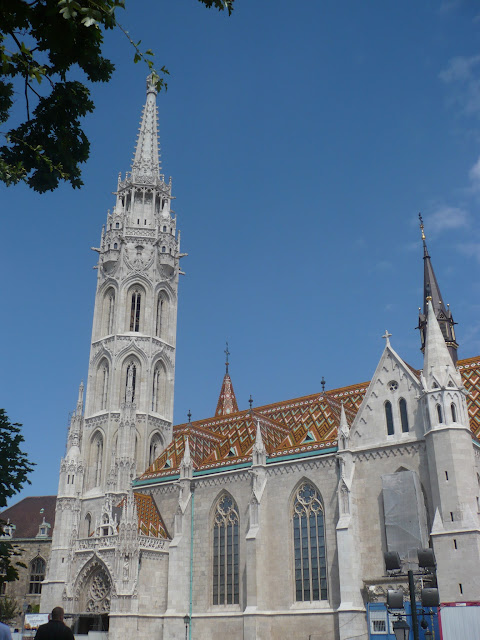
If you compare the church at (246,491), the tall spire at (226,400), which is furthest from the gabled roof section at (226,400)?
the church at (246,491)

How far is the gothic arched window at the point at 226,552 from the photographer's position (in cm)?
3728

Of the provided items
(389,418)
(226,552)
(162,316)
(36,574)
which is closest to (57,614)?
(389,418)

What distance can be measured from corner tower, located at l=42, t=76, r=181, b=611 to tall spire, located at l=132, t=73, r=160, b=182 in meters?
0.10

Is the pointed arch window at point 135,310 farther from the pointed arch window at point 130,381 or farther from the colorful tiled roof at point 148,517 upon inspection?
the colorful tiled roof at point 148,517

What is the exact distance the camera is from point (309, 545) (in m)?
35.0

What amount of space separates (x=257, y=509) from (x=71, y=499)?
15.4 m

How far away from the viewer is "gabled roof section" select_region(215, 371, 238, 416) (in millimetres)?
65000

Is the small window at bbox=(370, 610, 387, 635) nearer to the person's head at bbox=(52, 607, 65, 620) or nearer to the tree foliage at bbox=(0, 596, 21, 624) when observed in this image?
the person's head at bbox=(52, 607, 65, 620)

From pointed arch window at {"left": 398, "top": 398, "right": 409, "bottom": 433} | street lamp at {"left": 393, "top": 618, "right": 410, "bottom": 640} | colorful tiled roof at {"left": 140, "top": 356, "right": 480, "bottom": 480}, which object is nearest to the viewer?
street lamp at {"left": 393, "top": 618, "right": 410, "bottom": 640}

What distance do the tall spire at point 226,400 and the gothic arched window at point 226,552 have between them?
82.6 ft

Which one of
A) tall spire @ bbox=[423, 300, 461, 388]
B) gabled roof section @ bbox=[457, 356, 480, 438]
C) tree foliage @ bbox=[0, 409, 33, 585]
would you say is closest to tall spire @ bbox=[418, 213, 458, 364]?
gabled roof section @ bbox=[457, 356, 480, 438]

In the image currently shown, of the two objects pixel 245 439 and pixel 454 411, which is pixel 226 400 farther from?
pixel 454 411

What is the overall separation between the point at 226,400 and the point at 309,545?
1248 inches

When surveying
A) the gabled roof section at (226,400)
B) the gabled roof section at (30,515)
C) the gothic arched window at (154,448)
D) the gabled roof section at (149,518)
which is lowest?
the gabled roof section at (149,518)
